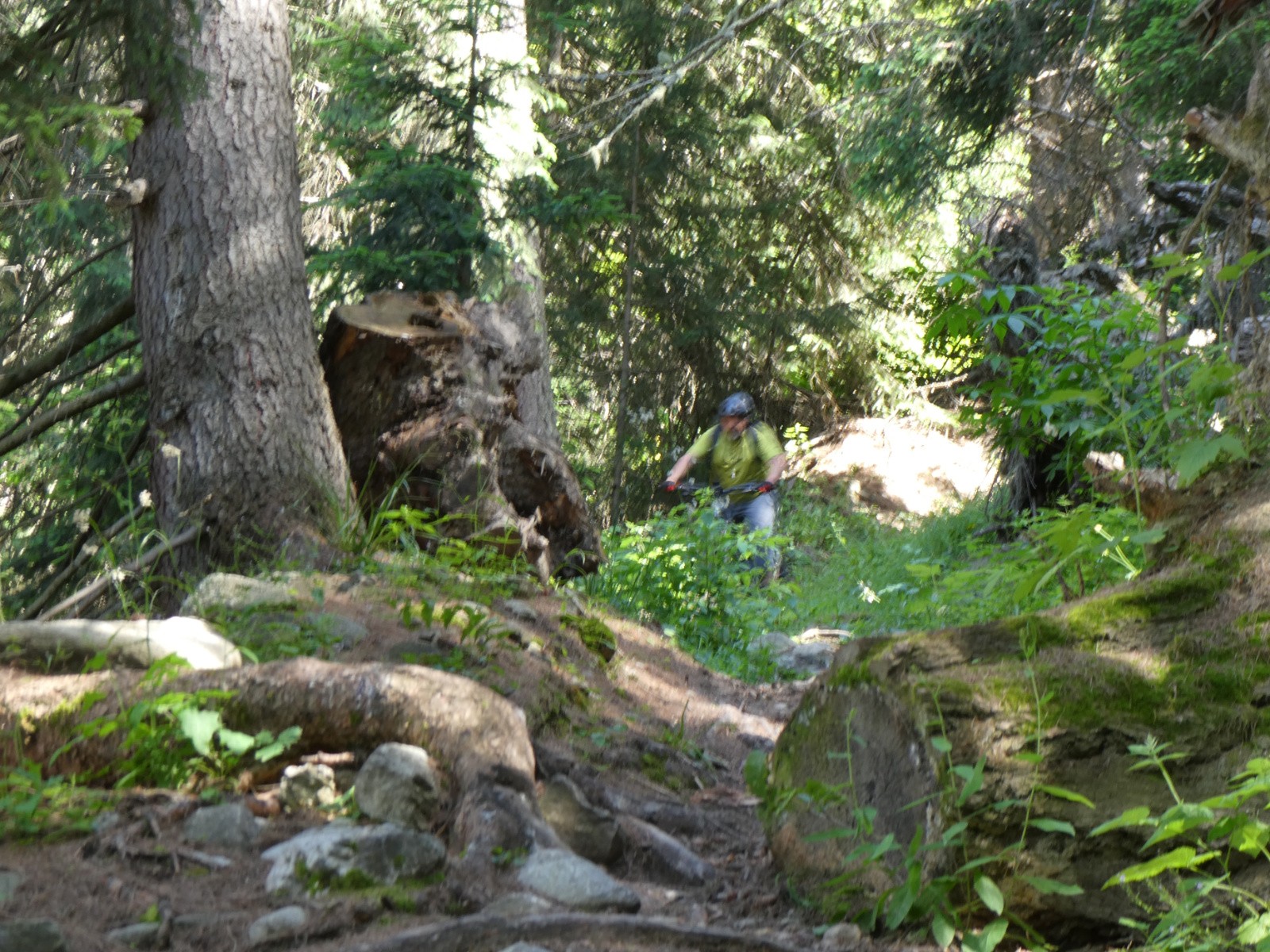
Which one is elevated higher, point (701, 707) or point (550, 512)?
point (550, 512)

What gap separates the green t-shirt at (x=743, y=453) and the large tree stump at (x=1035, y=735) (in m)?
7.87

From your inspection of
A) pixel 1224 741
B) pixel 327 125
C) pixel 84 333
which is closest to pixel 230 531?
pixel 84 333

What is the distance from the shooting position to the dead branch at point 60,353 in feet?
21.6

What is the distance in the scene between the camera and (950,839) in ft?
9.37

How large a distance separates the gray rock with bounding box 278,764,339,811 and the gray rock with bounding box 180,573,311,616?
1448 mm

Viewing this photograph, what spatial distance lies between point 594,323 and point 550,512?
30.8 feet

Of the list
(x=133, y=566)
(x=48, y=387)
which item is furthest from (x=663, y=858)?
(x=48, y=387)

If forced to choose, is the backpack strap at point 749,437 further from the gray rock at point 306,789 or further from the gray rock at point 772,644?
the gray rock at point 306,789

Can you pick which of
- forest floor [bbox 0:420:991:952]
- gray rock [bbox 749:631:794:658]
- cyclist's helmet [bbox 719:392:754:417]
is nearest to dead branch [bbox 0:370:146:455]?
forest floor [bbox 0:420:991:952]

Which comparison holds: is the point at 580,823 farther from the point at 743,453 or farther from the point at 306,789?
the point at 743,453

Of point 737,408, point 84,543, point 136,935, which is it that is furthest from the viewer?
point 737,408

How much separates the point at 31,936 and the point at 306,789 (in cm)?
116

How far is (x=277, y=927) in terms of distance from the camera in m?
2.86

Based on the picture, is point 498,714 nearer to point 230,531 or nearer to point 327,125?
point 230,531
